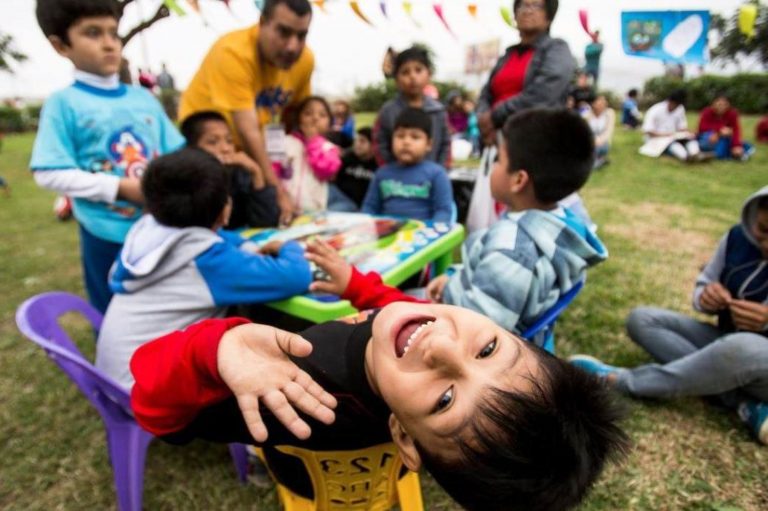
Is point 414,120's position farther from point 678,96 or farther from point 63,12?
point 678,96

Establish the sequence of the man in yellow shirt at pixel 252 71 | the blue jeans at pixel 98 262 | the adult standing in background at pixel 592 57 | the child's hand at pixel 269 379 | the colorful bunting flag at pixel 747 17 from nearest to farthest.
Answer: the child's hand at pixel 269 379 → the blue jeans at pixel 98 262 → the man in yellow shirt at pixel 252 71 → the colorful bunting flag at pixel 747 17 → the adult standing in background at pixel 592 57

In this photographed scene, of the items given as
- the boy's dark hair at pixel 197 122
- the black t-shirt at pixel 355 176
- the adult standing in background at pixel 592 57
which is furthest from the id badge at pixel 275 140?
the adult standing in background at pixel 592 57

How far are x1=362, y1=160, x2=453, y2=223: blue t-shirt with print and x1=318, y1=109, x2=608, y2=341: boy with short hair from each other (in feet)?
3.26

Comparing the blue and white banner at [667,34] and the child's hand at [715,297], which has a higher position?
the blue and white banner at [667,34]

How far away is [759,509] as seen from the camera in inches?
59.8

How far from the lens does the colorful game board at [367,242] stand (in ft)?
4.96

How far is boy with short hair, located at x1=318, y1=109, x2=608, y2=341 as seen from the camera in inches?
54.5

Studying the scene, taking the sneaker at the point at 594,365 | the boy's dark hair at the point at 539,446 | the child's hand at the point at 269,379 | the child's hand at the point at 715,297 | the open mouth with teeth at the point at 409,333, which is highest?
the child's hand at the point at 269,379

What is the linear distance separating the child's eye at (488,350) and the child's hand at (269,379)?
0.27 meters

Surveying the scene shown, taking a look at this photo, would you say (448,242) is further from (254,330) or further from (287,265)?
(254,330)

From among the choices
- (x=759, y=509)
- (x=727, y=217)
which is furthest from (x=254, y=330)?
(x=727, y=217)

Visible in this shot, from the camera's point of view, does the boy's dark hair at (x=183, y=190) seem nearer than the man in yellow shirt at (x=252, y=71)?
Yes

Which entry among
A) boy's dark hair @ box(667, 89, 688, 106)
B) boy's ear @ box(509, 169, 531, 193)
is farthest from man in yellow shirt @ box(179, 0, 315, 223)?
boy's dark hair @ box(667, 89, 688, 106)

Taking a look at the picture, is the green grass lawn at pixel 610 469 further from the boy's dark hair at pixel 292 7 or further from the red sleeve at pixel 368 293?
the boy's dark hair at pixel 292 7
